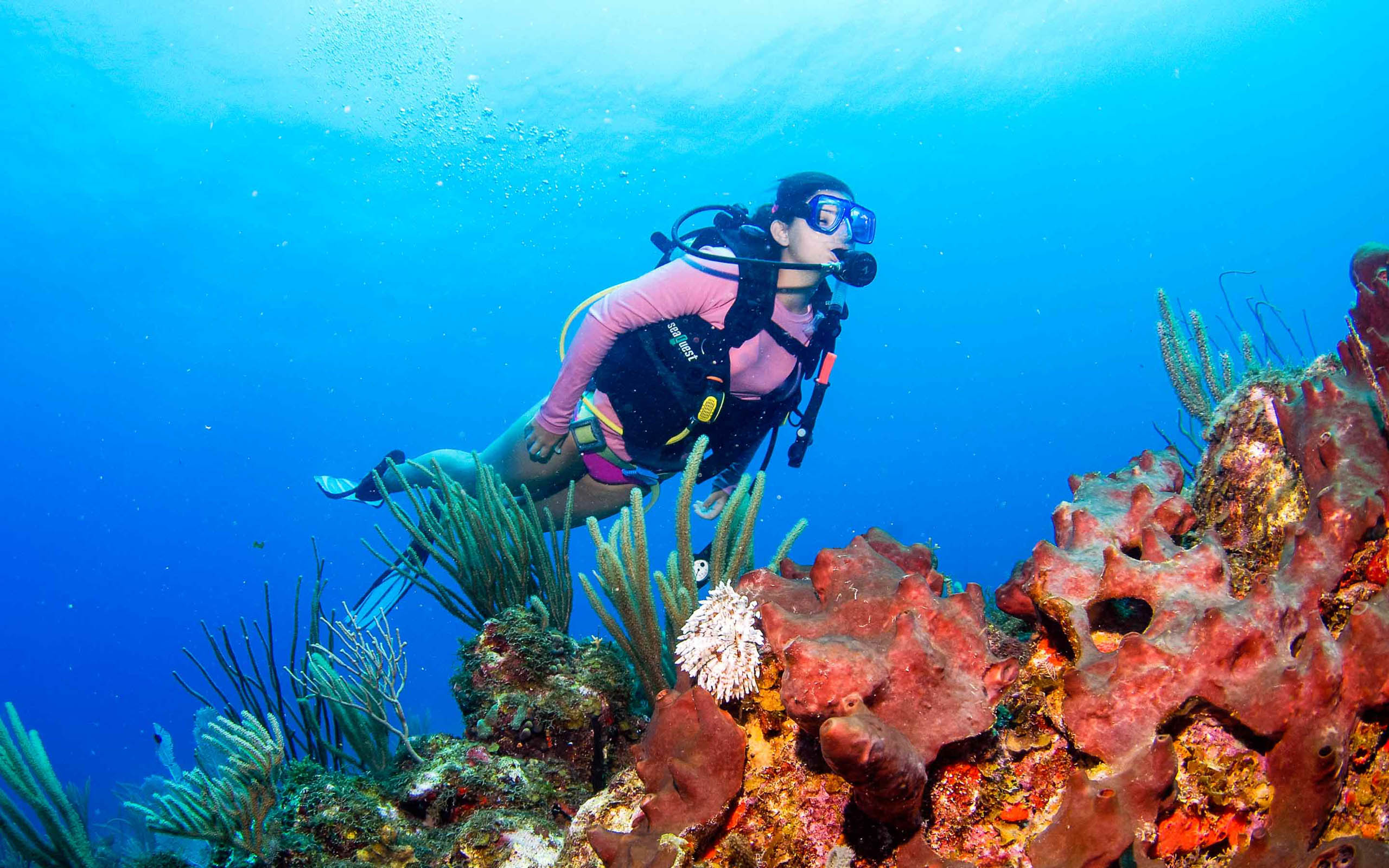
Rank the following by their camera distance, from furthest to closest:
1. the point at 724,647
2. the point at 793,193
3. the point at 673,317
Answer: the point at 793,193, the point at 673,317, the point at 724,647

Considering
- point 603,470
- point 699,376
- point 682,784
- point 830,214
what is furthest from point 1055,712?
point 603,470

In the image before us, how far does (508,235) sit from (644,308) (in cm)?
5001

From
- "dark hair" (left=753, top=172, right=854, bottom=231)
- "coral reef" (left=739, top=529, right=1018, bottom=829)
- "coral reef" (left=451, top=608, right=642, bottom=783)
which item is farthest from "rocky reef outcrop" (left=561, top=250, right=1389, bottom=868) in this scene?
"dark hair" (left=753, top=172, right=854, bottom=231)

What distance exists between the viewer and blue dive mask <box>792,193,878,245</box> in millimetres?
4766

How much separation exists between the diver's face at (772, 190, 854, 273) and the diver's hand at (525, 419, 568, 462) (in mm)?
2400

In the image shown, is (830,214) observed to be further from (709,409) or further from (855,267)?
(709,409)

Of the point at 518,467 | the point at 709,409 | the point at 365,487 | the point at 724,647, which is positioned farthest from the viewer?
the point at 365,487

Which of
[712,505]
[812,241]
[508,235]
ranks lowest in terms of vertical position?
[712,505]

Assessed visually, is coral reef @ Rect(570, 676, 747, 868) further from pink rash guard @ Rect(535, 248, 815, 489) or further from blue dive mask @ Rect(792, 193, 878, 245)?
blue dive mask @ Rect(792, 193, 878, 245)

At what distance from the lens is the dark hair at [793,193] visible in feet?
15.9

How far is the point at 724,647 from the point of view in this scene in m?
1.78

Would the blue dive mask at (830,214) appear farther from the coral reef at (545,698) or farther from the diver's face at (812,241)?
the coral reef at (545,698)

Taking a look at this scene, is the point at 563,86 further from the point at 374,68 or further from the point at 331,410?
the point at 331,410

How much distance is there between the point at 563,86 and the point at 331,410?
4974 centimetres
